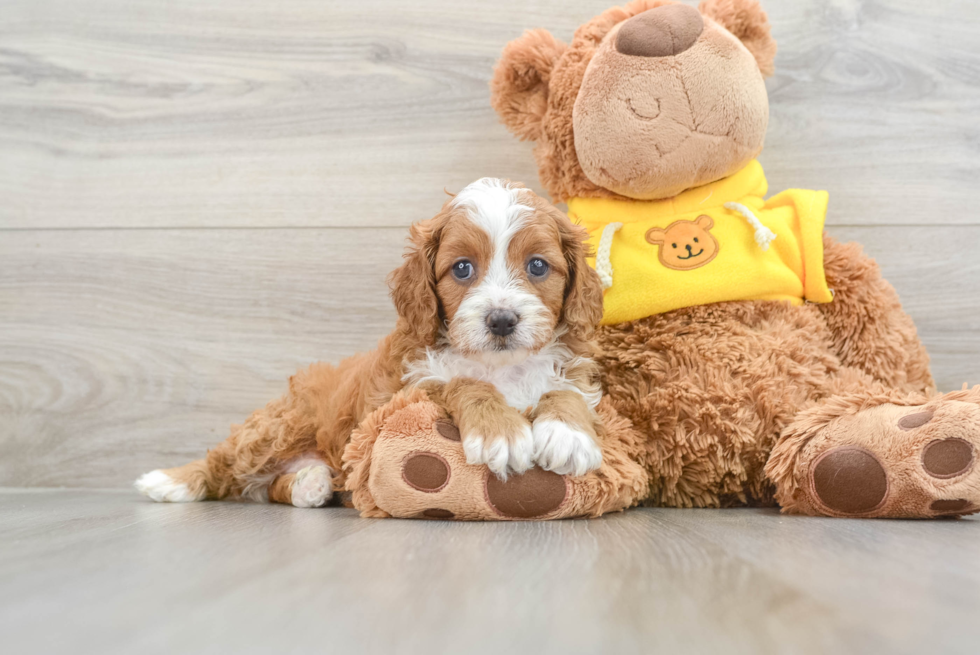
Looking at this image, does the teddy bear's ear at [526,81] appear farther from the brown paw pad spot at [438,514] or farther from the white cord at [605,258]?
the brown paw pad spot at [438,514]

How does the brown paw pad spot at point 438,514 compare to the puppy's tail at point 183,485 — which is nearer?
the brown paw pad spot at point 438,514

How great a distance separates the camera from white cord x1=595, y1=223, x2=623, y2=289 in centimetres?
158

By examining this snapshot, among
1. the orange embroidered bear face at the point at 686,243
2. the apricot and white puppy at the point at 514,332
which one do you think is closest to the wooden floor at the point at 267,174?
the orange embroidered bear face at the point at 686,243

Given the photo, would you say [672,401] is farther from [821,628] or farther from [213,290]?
[213,290]

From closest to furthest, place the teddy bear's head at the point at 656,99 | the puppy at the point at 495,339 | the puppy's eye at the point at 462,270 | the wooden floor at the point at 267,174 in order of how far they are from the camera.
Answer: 1. the puppy at the point at 495,339
2. the puppy's eye at the point at 462,270
3. the teddy bear's head at the point at 656,99
4. the wooden floor at the point at 267,174

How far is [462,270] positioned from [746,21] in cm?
95

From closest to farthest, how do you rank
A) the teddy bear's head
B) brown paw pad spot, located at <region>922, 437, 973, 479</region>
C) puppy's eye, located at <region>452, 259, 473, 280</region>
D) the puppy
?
brown paw pad spot, located at <region>922, 437, 973, 479</region> < the puppy < puppy's eye, located at <region>452, 259, 473, 280</region> < the teddy bear's head

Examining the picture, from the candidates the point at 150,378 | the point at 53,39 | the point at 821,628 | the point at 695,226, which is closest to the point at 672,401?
the point at 695,226

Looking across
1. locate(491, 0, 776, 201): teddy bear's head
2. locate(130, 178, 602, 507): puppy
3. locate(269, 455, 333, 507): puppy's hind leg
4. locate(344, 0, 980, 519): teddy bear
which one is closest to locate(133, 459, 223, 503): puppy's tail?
locate(269, 455, 333, 507): puppy's hind leg

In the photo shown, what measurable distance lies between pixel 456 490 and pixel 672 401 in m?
0.52

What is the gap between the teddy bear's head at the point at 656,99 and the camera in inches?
59.6

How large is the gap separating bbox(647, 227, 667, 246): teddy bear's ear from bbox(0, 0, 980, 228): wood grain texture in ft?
1.81

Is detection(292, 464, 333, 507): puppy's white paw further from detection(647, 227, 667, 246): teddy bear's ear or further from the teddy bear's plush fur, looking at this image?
detection(647, 227, 667, 246): teddy bear's ear

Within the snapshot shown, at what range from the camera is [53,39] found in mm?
2184
